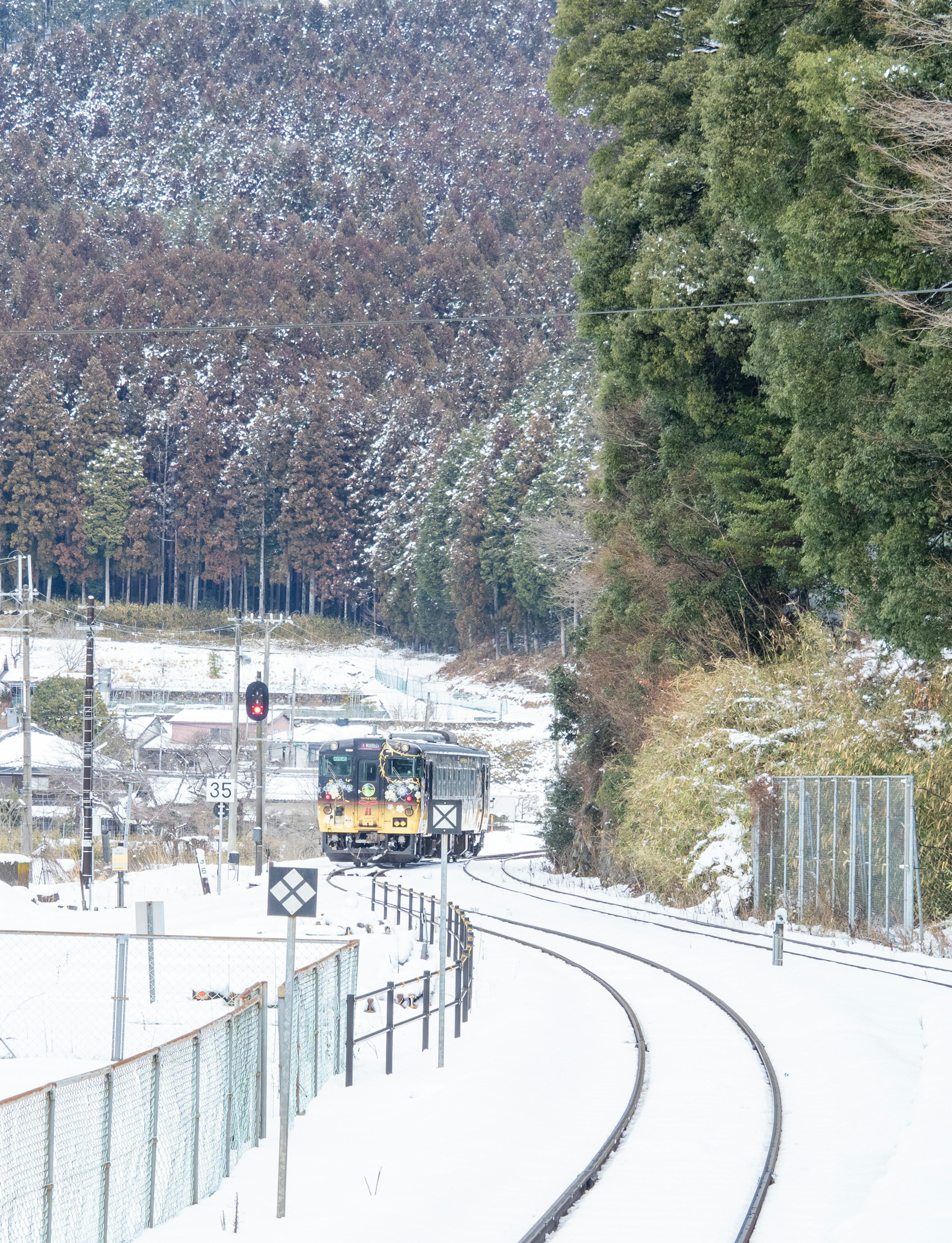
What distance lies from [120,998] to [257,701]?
65.5 feet

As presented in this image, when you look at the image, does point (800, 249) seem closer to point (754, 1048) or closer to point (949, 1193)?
point (754, 1048)

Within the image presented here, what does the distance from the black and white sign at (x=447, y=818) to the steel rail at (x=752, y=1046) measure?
3.59 m

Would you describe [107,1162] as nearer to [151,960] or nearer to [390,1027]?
[390,1027]

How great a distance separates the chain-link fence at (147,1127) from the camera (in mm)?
7008

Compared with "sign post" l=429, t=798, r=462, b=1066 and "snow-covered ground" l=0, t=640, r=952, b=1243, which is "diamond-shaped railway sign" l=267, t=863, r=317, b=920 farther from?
"sign post" l=429, t=798, r=462, b=1066

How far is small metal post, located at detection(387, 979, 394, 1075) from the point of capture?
41.4 ft

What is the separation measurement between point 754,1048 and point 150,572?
115541 millimetres

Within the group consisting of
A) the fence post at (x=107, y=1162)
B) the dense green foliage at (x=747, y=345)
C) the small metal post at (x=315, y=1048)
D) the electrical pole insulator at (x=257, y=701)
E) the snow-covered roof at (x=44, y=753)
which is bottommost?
the snow-covered roof at (x=44, y=753)

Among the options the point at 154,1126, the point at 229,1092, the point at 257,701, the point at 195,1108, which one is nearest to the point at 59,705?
the point at 257,701

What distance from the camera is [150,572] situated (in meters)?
124

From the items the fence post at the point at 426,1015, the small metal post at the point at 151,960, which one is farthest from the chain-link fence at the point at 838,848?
the small metal post at the point at 151,960

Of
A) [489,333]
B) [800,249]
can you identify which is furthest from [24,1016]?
[489,333]

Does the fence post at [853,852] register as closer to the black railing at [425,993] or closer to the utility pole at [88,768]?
the black railing at [425,993]

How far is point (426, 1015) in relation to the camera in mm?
13773
